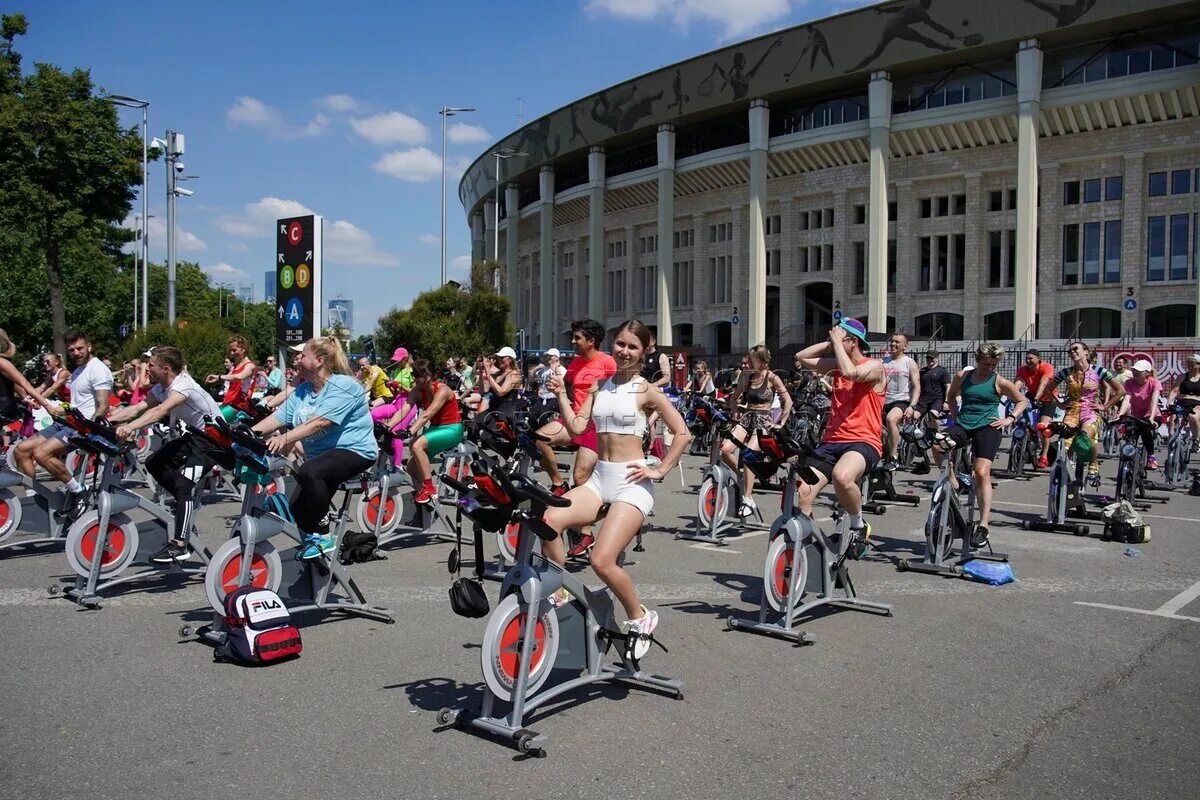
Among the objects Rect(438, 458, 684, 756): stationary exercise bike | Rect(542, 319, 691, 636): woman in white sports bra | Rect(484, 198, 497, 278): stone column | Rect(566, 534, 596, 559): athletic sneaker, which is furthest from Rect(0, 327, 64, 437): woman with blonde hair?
Rect(484, 198, 497, 278): stone column

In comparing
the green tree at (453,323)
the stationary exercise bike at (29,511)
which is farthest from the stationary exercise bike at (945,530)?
the green tree at (453,323)

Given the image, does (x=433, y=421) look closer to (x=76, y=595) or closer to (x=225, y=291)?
(x=76, y=595)

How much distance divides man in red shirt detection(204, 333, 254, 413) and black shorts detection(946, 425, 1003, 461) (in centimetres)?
750

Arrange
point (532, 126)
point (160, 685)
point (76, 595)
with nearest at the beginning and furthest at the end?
point (160, 685), point (76, 595), point (532, 126)

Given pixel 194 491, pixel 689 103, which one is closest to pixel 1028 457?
pixel 194 491

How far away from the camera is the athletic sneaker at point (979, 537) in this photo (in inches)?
337

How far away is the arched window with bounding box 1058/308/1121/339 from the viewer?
4275 centimetres

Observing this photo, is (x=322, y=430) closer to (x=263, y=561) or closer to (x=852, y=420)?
(x=263, y=561)

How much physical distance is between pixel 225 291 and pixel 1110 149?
103 meters

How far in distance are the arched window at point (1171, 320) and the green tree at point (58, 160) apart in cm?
4098

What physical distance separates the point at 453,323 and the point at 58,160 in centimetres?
1546

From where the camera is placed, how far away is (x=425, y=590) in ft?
25.0

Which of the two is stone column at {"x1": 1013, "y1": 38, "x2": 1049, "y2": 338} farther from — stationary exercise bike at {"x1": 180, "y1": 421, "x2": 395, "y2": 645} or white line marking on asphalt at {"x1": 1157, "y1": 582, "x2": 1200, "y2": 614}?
stationary exercise bike at {"x1": 180, "y1": 421, "x2": 395, "y2": 645}

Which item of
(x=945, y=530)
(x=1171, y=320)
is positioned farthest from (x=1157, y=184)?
(x=945, y=530)
